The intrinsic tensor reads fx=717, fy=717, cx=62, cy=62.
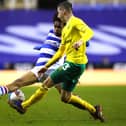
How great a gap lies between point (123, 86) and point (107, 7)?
686 cm

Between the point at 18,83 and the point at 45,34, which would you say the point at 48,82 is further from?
the point at 45,34

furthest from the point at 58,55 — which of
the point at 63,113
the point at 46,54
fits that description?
the point at 63,113

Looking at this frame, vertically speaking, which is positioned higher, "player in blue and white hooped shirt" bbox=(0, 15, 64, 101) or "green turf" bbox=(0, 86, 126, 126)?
"player in blue and white hooped shirt" bbox=(0, 15, 64, 101)

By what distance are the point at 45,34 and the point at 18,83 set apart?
43.7 feet

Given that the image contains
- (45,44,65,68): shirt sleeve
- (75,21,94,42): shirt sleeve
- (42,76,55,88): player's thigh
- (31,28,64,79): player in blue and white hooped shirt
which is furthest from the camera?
(31,28,64,79): player in blue and white hooped shirt

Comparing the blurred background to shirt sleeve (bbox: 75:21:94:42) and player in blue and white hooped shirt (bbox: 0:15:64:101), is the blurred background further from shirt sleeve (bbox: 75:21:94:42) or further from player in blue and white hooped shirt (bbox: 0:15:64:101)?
shirt sleeve (bbox: 75:21:94:42)

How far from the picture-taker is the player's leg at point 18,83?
12.9 m

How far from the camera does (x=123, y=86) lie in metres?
21.6

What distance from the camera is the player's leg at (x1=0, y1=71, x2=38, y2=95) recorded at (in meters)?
12.9

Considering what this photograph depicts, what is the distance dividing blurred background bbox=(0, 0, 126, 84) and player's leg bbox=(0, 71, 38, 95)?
12.7 m

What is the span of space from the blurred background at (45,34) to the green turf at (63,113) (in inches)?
302

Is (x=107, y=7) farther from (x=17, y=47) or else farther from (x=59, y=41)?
(x=59, y=41)

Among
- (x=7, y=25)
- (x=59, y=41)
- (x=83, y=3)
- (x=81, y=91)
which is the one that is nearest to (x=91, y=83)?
(x=81, y=91)

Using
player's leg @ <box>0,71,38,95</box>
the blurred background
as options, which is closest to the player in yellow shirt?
player's leg @ <box>0,71,38,95</box>
